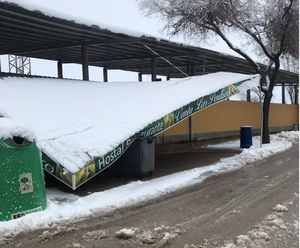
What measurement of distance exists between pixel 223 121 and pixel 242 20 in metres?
8.04

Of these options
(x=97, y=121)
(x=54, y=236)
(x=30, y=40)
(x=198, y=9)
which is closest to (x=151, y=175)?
(x=97, y=121)

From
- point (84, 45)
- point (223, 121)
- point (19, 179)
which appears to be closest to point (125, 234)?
point (19, 179)

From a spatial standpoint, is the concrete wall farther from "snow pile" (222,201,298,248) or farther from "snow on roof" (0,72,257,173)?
"snow pile" (222,201,298,248)

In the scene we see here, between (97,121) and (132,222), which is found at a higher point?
(97,121)

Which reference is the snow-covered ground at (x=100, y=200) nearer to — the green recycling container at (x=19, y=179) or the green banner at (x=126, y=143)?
the green recycling container at (x=19, y=179)

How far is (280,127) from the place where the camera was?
34.4 meters

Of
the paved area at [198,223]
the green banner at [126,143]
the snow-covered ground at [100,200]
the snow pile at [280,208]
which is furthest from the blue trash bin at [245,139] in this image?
the snow pile at [280,208]

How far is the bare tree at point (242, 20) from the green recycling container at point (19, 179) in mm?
13120

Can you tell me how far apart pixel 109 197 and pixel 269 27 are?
13.9m

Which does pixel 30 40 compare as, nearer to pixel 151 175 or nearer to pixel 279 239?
pixel 151 175

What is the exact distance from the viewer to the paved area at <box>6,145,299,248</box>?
20.4ft

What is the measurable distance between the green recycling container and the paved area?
70 cm

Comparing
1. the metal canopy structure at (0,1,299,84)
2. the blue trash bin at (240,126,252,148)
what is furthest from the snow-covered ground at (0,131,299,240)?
the blue trash bin at (240,126,252,148)

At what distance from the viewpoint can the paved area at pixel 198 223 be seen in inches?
245
